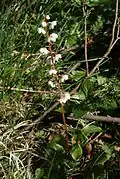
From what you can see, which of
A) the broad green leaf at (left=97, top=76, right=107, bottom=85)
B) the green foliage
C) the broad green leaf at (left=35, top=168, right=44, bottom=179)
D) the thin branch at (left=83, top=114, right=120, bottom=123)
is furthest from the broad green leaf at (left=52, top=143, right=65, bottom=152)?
the broad green leaf at (left=97, top=76, right=107, bottom=85)

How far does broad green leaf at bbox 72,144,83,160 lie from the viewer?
7.54 ft

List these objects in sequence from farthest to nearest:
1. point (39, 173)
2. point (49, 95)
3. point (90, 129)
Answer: point (49, 95) < point (90, 129) < point (39, 173)

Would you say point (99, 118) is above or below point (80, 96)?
below

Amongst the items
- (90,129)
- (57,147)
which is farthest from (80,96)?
(57,147)

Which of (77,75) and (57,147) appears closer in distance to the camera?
(57,147)

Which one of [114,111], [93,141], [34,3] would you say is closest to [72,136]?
[93,141]

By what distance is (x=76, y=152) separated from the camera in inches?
91.0

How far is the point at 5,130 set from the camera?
251 cm

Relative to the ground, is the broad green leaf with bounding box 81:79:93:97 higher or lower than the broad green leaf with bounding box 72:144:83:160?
higher

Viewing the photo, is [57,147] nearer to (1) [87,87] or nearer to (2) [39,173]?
(2) [39,173]

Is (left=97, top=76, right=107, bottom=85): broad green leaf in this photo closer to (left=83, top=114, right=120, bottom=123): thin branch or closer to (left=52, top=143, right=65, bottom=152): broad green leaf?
(left=83, top=114, right=120, bottom=123): thin branch

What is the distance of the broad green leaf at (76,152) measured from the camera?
230 cm

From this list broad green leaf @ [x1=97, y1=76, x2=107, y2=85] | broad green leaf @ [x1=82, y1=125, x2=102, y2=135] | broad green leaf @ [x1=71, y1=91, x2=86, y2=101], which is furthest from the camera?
broad green leaf @ [x1=97, y1=76, x2=107, y2=85]

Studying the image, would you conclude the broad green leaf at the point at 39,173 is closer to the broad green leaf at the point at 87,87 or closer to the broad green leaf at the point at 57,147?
the broad green leaf at the point at 57,147
